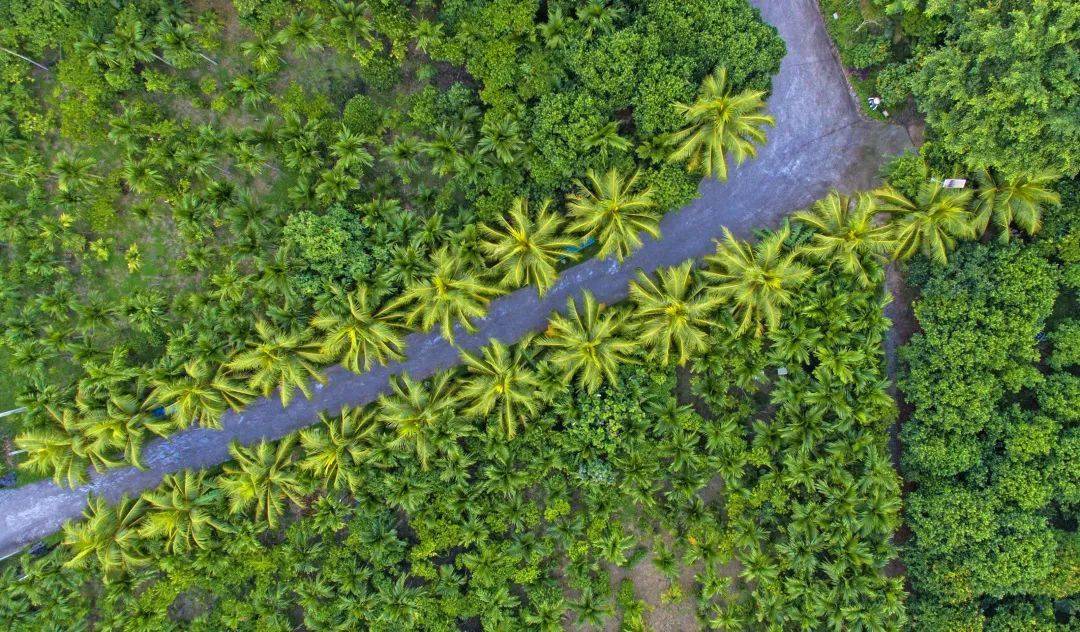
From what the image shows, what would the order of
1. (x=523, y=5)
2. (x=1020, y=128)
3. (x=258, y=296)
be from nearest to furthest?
(x=1020, y=128)
(x=523, y=5)
(x=258, y=296)

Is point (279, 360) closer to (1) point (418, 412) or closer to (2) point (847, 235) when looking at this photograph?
(1) point (418, 412)

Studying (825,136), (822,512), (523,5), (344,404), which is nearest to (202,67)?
(523,5)

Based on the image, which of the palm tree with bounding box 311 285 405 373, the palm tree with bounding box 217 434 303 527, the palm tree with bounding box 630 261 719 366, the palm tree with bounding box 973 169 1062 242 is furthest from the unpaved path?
the palm tree with bounding box 973 169 1062 242

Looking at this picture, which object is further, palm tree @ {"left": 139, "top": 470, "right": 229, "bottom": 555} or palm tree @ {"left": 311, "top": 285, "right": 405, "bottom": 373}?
palm tree @ {"left": 139, "top": 470, "right": 229, "bottom": 555}

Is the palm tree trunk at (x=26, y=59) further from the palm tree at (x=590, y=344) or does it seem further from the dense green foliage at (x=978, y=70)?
the dense green foliage at (x=978, y=70)

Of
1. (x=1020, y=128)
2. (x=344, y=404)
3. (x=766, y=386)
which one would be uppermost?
(x=344, y=404)

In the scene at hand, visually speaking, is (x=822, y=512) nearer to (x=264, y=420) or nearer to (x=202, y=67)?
(x=264, y=420)

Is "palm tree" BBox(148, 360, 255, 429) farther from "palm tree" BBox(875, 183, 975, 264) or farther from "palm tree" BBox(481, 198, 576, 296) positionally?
"palm tree" BBox(875, 183, 975, 264)
